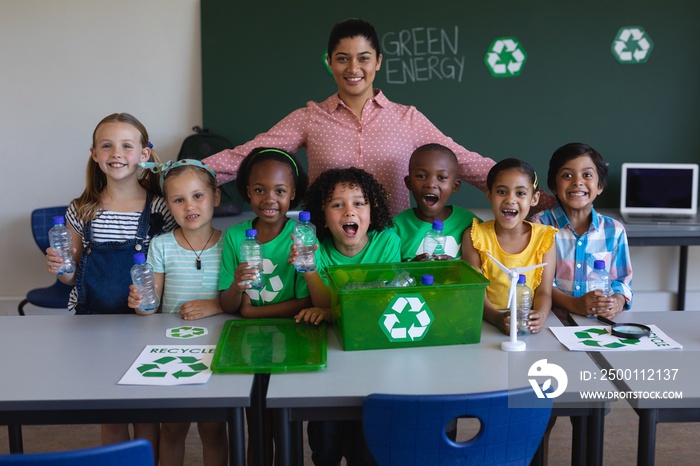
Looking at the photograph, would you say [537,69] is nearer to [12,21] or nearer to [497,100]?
[497,100]

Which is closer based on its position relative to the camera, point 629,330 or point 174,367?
point 174,367

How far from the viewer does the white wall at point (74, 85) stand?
14.4 feet

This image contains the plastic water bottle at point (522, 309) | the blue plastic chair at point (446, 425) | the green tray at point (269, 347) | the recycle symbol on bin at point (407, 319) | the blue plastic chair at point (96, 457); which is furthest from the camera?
the plastic water bottle at point (522, 309)

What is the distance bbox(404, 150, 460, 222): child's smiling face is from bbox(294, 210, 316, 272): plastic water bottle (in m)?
0.41

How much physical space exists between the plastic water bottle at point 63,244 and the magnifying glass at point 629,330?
1755 millimetres

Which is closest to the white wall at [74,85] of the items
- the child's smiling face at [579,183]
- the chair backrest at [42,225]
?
the chair backrest at [42,225]

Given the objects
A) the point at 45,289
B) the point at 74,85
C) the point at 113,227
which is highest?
the point at 74,85

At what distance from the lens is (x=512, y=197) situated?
7.47ft

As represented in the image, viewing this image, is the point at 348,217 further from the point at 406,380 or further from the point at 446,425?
the point at 446,425

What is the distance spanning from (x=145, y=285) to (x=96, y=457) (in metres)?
1.10

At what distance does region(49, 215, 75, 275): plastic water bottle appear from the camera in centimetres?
237

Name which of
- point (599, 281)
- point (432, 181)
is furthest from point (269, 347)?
point (599, 281)

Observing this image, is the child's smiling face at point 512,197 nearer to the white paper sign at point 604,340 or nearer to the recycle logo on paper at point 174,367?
the white paper sign at point 604,340

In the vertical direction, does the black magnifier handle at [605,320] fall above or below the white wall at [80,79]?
below
